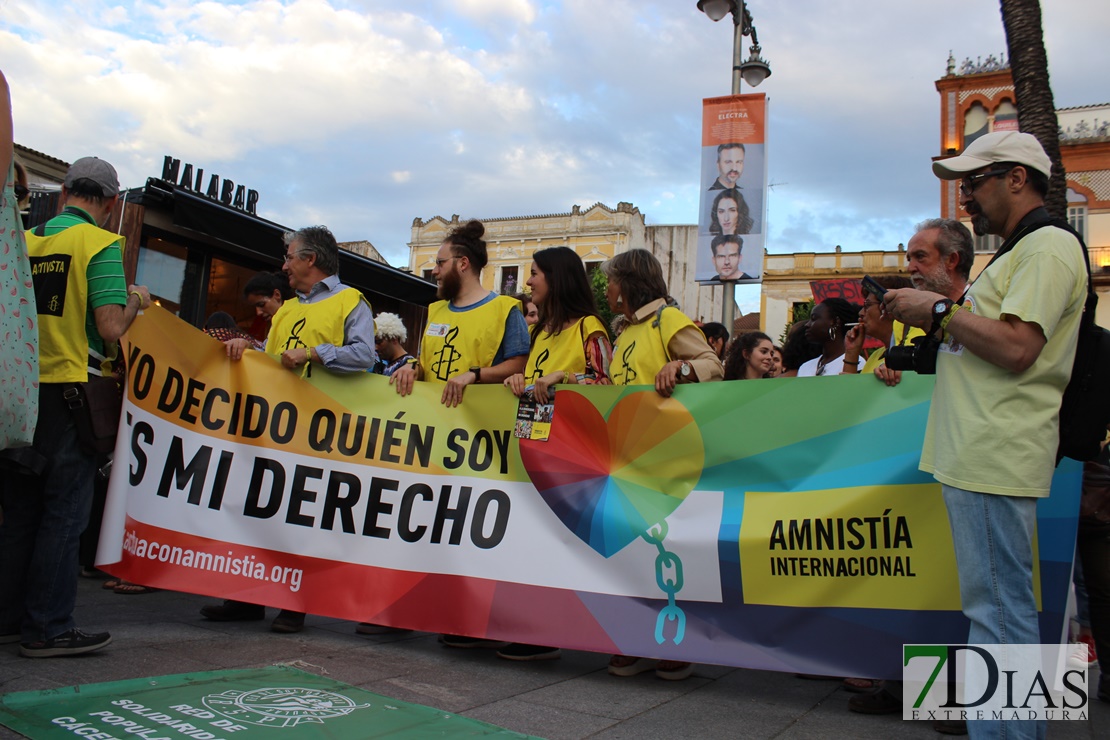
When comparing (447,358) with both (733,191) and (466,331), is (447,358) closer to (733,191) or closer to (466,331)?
(466,331)

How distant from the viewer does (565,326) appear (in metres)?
4.36

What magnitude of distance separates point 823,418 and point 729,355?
2.02 meters

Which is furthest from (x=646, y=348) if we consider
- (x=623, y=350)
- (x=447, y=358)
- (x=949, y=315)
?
(x=949, y=315)

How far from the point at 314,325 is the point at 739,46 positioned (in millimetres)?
9852

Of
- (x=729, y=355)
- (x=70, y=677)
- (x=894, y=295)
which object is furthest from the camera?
(x=729, y=355)

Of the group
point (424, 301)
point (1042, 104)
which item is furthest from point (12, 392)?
point (424, 301)

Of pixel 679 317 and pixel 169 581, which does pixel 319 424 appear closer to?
pixel 169 581

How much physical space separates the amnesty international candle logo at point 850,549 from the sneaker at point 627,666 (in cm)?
61

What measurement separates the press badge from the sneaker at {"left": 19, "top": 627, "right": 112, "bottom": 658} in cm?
214

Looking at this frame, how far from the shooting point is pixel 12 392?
109 inches

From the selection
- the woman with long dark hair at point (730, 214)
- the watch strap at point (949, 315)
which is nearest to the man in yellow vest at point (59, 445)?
the watch strap at point (949, 315)

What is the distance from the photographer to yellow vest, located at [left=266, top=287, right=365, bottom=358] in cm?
454

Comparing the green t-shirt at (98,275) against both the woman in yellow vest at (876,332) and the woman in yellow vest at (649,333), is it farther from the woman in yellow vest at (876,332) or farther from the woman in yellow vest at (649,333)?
the woman in yellow vest at (876,332)

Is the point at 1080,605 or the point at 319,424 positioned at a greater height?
the point at 319,424
